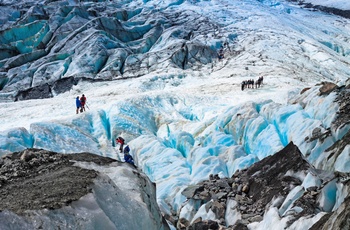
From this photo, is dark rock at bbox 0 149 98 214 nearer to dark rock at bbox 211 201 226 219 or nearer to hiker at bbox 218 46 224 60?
dark rock at bbox 211 201 226 219

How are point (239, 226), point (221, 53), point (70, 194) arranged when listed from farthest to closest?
point (221, 53)
point (239, 226)
point (70, 194)

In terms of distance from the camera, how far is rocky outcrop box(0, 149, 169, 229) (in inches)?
206

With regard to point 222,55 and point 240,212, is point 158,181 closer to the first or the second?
point 240,212

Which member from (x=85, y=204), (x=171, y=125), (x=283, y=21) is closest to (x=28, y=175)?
(x=85, y=204)

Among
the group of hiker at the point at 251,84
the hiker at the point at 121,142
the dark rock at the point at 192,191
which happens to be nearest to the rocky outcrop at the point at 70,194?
the dark rock at the point at 192,191

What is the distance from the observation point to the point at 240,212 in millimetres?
10648

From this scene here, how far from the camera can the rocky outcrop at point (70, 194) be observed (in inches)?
206

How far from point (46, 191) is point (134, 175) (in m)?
2.25

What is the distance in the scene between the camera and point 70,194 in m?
5.82

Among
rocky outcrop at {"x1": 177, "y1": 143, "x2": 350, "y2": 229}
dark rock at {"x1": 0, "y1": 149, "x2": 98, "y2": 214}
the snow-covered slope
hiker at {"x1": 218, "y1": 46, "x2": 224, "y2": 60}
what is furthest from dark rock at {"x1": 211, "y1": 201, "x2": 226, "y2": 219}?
hiker at {"x1": 218, "y1": 46, "x2": 224, "y2": 60}

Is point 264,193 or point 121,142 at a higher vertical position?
point 264,193

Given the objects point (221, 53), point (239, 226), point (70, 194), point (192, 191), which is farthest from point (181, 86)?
point (70, 194)

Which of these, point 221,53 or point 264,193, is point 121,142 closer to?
point 264,193

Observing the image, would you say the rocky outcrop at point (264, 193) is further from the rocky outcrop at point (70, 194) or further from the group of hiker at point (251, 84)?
the group of hiker at point (251, 84)
